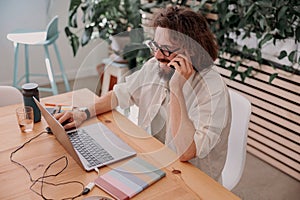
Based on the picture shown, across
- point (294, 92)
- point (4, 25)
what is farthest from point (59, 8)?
point (294, 92)

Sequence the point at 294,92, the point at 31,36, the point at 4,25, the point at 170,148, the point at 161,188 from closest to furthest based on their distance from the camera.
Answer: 1. the point at 161,188
2. the point at 170,148
3. the point at 294,92
4. the point at 31,36
5. the point at 4,25

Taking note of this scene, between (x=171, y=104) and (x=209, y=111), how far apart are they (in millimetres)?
146

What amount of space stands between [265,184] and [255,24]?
3.39ft

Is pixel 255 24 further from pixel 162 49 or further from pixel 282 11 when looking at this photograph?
pixel 162 49

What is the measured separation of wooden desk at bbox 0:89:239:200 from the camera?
117 centimetres

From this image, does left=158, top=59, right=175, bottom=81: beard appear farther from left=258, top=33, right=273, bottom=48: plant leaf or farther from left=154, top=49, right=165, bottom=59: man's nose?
left=258, top=33, right=273, bottom=48: plant leaf

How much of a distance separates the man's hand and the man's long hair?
19.3 inches

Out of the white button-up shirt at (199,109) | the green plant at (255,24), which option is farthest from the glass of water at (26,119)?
the green plant at (255,24)

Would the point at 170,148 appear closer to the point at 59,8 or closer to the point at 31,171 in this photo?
the point at 31,171

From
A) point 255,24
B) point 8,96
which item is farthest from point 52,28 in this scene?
point 255,24

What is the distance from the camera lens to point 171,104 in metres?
1.42

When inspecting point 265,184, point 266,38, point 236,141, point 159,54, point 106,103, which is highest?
point 159,54

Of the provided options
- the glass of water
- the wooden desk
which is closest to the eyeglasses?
the wooden desk

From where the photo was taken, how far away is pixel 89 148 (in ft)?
4.63
